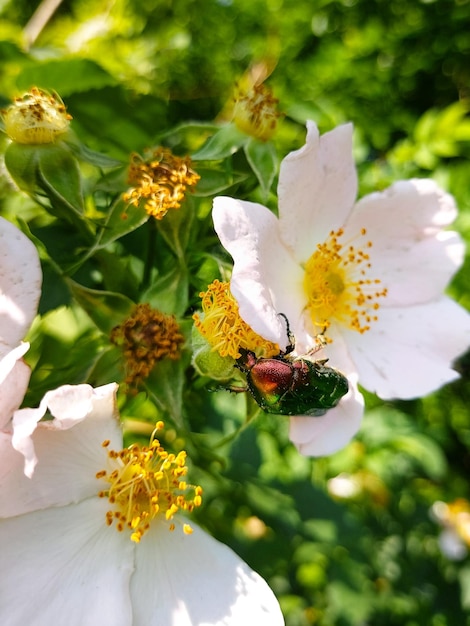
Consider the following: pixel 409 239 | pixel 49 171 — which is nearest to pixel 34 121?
pixel 49 171

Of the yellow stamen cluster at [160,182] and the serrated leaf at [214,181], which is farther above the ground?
the yellow stamen cluster at [160,182]

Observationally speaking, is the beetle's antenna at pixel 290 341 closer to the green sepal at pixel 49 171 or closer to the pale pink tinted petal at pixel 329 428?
Result: the pale pink tinted petal at pixel 329 428

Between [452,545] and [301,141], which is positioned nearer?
[301,141]

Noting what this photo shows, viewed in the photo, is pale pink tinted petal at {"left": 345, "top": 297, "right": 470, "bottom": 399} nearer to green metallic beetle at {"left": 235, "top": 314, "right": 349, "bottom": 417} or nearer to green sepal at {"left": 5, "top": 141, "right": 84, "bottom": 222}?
green metallic beetle at {"left": 235, "top": 314, "right": 349, "bottom": 417}

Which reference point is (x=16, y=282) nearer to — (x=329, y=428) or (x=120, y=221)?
(x=120, y=221)

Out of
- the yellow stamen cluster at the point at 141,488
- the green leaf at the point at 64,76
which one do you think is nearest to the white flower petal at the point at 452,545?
the yellow stamen cluster at the point at 141,488

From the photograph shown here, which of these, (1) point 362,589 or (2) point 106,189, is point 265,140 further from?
(1) point 362,589

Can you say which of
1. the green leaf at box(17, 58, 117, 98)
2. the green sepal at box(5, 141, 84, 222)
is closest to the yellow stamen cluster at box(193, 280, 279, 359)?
the green sepal at box(5, 141, 84, 222)

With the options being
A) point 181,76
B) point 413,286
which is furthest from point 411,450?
point 181,76
